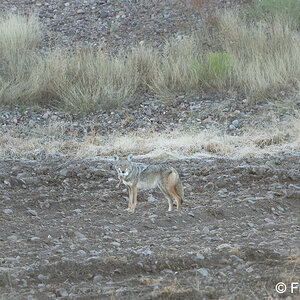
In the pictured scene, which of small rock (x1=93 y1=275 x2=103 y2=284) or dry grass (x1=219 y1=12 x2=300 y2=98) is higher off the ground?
dry grass (x1=219 y1=12 x2=300 y2=98)

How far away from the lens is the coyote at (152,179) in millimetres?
7188

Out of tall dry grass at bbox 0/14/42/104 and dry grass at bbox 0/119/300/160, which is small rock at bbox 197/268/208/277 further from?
tall dry grass at bbox 0/14/42/104

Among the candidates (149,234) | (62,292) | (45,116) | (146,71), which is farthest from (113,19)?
(62,292)

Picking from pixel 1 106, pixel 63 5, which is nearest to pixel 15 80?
pixel 1 106

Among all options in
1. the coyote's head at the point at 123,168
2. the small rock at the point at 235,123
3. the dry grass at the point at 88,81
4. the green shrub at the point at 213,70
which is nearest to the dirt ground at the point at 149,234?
the coyote's head at the point at 123,168

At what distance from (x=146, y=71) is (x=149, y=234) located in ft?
33.6

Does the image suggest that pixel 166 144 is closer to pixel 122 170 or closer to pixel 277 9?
pixel 122 170

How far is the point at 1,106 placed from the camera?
14617mm

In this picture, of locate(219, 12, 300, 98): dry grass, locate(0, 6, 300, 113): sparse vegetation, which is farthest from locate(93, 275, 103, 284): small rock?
locate(219, 12, 300, 98): dry grass

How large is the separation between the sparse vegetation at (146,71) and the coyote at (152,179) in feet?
24.7

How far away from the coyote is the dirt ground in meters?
0.19

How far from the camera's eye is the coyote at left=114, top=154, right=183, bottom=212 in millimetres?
7188

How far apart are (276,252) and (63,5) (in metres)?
16.6

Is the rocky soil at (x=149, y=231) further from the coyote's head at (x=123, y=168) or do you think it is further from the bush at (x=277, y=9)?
the bush at (x=277, y=9)
